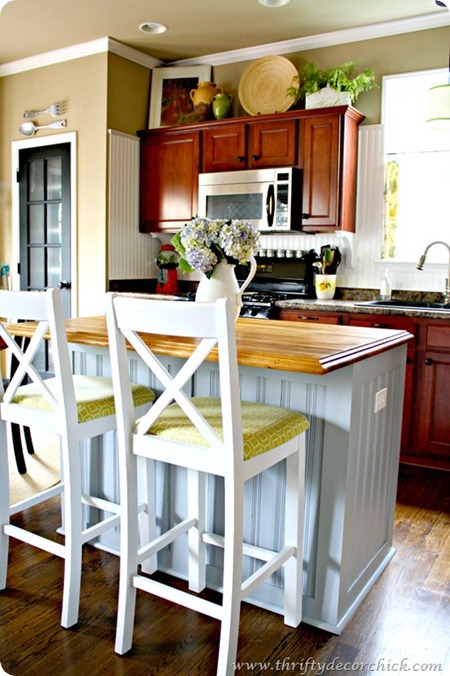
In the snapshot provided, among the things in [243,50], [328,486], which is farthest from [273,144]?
[328,486]

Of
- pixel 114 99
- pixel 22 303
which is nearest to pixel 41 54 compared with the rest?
pixel 114 99

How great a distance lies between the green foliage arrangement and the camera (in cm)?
399

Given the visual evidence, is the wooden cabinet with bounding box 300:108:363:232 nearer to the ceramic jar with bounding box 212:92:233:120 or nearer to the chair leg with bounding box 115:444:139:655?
the ceramic jar with bounding box 212:92:233:120

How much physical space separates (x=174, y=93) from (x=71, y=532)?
3.94m

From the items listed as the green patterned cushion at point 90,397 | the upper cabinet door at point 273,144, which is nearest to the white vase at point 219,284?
the green patterned cushion at point 90,397

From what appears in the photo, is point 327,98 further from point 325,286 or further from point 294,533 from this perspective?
point 294,533

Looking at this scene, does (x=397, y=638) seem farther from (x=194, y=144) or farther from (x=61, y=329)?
(x=194, y=144)

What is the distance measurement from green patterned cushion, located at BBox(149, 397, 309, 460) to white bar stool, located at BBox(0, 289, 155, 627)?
276mm

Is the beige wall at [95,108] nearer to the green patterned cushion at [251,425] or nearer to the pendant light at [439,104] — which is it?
the pendant light at [439,104]

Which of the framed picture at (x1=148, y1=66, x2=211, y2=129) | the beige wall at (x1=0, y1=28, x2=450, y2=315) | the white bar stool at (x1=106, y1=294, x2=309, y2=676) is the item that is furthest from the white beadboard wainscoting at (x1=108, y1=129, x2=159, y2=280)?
the white bar stool at (x1=106, y1=294, x2=309, y2=676)

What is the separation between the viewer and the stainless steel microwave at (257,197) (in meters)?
4.13

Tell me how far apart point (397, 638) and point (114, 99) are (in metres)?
4.16

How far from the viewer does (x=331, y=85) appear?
4039mm

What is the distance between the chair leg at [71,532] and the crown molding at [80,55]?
369 cm
